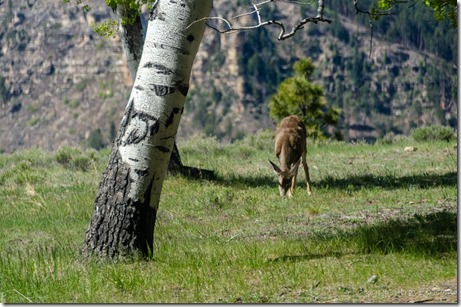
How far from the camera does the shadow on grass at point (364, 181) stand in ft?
51.4

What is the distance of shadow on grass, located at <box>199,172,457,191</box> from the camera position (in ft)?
51.4

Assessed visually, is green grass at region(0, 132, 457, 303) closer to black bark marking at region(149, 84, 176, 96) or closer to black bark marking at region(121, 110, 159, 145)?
black bark marking at region(121, 110, 159, 145)

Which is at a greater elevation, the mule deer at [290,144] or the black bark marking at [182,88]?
the black bark marking at [182,88]

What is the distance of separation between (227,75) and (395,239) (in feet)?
365

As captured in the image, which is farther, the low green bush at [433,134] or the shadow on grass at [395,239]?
the low green bush at [433,134]

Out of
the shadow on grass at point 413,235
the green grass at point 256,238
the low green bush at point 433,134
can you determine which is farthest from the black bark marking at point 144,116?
the low green bush at point 433,134

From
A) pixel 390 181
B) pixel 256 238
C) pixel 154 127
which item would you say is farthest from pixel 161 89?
pixel 390 181

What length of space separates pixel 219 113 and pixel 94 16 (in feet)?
84.1

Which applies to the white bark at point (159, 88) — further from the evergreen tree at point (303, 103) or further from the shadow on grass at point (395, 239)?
the evergreen tree at point (303, 103)

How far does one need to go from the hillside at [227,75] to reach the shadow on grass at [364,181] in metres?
83.4

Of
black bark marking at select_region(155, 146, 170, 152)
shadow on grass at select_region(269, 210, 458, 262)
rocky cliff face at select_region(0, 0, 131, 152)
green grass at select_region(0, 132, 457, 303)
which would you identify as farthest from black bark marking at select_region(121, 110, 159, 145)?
rocky cliff face at select_region(0, 0, 131, 152)

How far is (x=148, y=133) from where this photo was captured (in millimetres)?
9086

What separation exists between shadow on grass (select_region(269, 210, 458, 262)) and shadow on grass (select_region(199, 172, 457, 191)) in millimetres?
3977

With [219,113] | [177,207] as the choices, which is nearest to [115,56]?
[219,113]
